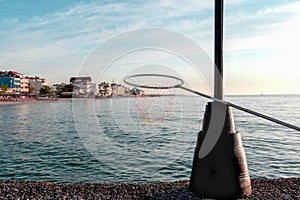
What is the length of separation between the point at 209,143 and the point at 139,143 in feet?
48.1

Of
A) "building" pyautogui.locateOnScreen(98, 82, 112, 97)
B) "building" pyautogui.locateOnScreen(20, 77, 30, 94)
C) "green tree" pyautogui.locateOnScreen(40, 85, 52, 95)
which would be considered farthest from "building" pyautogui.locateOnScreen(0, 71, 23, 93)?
"building" pyautogui.locateOnScreen(98, 82, 112, 97)

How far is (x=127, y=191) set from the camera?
855cm

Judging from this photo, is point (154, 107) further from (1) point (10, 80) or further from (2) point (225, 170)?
(1) point (10, 80)

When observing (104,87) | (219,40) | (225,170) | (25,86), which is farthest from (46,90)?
(225,170)

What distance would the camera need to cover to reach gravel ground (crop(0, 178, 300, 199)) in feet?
26.4

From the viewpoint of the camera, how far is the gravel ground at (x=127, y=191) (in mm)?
8055

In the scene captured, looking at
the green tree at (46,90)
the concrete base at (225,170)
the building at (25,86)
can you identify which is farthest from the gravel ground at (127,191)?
the green tree at (46,90)

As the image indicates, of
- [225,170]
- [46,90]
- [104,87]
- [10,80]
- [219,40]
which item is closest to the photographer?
[225,170]

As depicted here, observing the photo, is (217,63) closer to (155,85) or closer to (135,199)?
(155,85)

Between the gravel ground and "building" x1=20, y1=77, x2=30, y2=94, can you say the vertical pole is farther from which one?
"building" x1=20, y1=77, x2=30, y2=94

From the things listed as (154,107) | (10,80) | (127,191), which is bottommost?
(127,191)

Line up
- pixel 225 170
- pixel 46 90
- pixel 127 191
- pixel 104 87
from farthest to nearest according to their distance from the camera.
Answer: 1. pixel 46 90
2. pixel 104 87
3. pixel 127 191
4. pixel 225 170

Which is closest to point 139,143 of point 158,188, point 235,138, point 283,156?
point 283,156

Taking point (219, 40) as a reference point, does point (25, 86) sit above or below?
above
